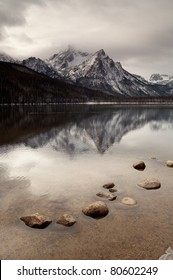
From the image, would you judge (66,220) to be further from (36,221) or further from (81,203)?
(81,203)

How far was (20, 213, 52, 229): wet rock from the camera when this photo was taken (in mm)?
16844

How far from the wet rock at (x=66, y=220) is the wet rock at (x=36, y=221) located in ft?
2.12

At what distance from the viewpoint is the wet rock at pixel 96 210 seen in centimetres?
1845

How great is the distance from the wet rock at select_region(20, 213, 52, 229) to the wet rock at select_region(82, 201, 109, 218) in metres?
2.63

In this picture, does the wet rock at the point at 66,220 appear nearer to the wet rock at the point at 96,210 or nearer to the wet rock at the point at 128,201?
the wet rock at the point at 96,210

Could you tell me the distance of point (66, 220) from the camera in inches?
675

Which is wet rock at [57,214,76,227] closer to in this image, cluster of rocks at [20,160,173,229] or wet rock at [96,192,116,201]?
cluster of rocks at [20,160,173,229]

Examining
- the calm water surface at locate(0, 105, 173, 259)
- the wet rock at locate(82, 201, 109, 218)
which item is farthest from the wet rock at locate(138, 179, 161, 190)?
the wet rock at locate(82, 201, 109, 218)

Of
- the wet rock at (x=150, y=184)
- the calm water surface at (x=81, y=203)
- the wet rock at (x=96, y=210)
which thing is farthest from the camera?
the wet rock at (x=150, y=184)

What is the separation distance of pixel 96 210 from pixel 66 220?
7.49 feet

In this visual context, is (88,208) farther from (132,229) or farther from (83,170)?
(83,170)

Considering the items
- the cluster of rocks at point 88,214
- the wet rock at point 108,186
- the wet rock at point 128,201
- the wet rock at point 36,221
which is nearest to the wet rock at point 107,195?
the cluster of rocks at point 88,214

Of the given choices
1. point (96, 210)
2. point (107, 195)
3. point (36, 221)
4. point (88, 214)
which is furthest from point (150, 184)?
point (36, 221)
